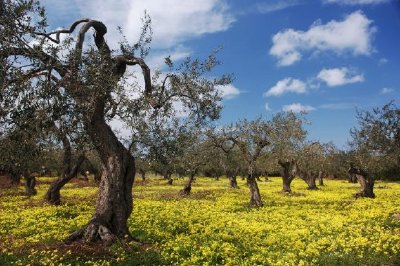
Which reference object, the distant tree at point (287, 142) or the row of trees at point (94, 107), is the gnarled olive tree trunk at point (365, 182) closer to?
the distant tree at point (287, 142)

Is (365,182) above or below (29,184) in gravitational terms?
above

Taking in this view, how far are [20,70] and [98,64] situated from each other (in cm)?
281

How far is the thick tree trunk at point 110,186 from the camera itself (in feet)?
69.6

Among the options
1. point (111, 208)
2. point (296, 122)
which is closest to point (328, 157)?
point (296, 122)

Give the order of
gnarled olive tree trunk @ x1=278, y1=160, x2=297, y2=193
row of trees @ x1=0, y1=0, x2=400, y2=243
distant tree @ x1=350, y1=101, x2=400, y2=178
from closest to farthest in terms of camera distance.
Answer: row of trees @ x1=0, y1=0, x2=400, y2=243 < distant tree @ x1=350, y1=101, x2=400, y2=178 < gnarled olive tree trunk @ x1=278, y1=160, x2=297, y2=193

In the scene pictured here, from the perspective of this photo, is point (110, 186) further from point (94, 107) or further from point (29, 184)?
point (29, 184)

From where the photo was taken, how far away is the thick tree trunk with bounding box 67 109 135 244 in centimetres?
2120

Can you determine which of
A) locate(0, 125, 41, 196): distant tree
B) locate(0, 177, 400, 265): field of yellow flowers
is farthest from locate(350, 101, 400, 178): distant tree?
locate(0, 125, 41, 196): distant tree

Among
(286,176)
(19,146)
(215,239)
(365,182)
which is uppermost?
(19,146)

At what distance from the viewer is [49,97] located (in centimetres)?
1706

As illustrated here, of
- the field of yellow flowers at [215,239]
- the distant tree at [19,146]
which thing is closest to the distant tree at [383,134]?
the field of yellow flowers at [215,239]

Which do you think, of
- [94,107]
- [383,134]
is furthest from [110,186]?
[383,134]

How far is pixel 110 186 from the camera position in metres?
21.8

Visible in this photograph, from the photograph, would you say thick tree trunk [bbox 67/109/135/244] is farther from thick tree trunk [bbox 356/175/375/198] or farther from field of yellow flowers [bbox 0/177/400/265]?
thick tree trunk [bbox 356/175/375/198]
